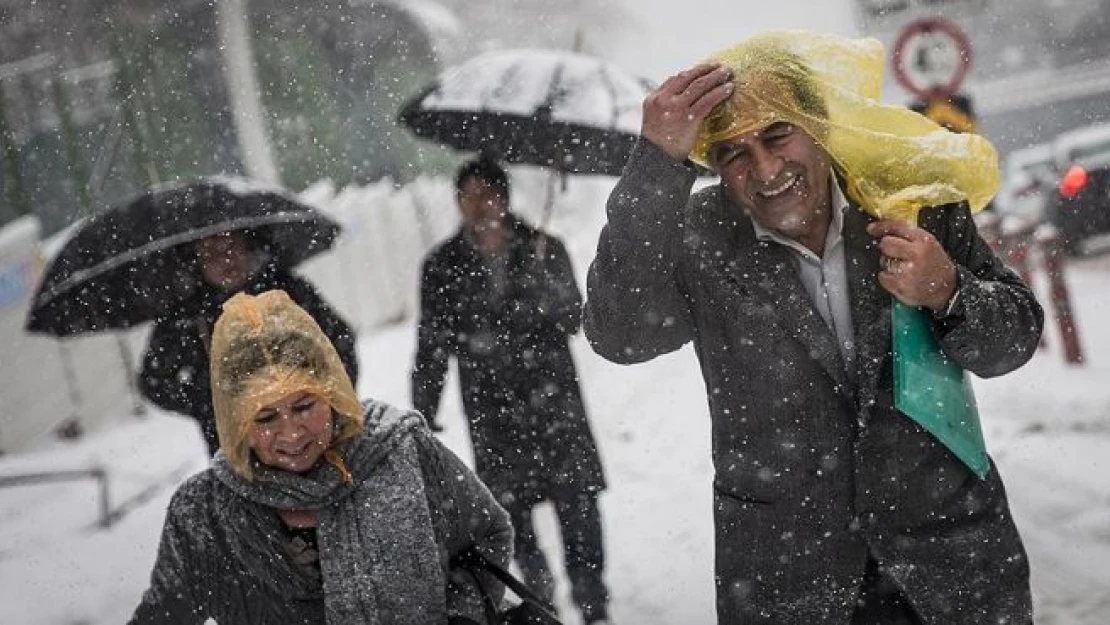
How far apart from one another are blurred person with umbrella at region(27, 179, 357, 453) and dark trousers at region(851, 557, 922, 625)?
7.38ft

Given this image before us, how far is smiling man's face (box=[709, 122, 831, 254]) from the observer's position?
1932 millimetres

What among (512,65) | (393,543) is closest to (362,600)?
(393,543)

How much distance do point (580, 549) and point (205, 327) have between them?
1.59 m

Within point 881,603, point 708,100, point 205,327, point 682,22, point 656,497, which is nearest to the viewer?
point 708,100

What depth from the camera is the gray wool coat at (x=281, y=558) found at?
2.22 m

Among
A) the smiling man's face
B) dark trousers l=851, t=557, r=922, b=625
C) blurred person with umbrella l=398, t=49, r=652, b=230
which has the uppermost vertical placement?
blurred person with umbrella l=398, t=49, r=652, b=230

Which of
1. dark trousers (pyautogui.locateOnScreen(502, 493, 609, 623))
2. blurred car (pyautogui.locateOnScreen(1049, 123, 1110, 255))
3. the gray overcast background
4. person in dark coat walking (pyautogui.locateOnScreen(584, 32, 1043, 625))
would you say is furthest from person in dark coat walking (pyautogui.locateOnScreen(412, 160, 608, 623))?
blurred car (pyautogui.locateOnScreen(1049, 123, 1110, 255))

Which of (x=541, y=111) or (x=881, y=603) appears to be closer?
(x=881, y=603)

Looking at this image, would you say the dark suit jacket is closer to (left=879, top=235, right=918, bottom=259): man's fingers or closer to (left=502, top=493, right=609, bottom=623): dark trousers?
(left=502, top=493, right=609, bottom=623): dark trousers

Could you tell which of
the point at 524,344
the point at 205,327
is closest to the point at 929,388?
the point at 524,344

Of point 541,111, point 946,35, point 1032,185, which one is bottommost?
point 1032,185

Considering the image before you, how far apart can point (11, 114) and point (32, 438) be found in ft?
11.3

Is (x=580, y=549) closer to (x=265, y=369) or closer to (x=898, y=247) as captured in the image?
(x=265, y=369)

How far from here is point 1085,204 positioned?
12984 millimetres
